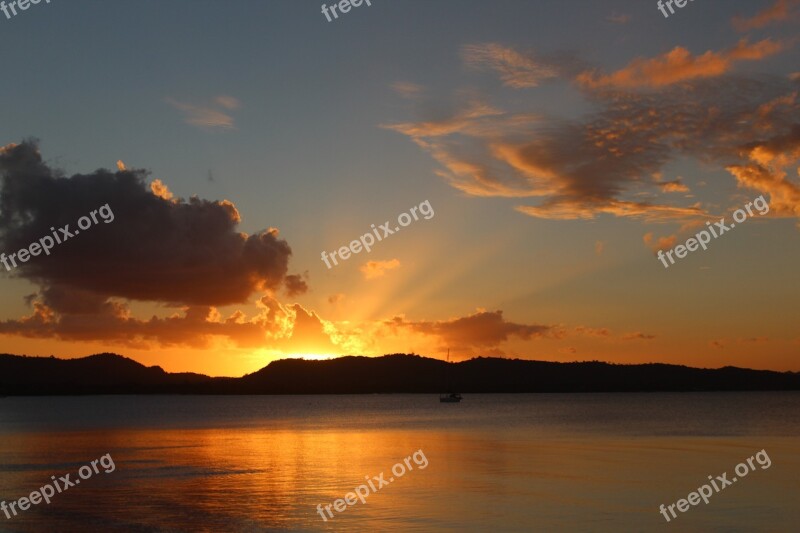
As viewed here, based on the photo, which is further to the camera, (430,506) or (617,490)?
(617,490)

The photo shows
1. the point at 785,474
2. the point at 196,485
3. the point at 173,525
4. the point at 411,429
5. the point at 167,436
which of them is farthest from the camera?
the point at 411,429

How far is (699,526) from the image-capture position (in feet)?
131

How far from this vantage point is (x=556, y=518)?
41.4 m

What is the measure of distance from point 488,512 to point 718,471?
25.8 metres

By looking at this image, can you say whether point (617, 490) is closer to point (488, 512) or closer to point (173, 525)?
point (488, 512)

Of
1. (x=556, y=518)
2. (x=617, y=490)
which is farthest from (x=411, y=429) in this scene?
(x=556, y=518)

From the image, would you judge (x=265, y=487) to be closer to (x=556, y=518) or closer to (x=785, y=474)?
(x=556, y=518)

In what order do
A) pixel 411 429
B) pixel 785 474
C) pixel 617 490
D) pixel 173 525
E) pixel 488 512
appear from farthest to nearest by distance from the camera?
pixel 411 429 < pixel 785 474 < pixel 617 490 < pixel 488 512 < pixel 173 525

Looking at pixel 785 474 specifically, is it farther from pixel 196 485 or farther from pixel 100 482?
pixel 100 482

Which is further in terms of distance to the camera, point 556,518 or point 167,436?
point 167,436

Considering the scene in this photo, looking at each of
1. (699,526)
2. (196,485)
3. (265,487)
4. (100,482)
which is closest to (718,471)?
(699,526)

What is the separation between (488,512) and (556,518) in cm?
356

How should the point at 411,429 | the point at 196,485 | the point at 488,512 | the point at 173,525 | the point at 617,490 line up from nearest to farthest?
the point at 173,525 < the point at 488,512 < the point at 617,490 < the point at 196,485 < the point at 411,429

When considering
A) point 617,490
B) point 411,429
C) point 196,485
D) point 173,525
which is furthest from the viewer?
point 411,429
